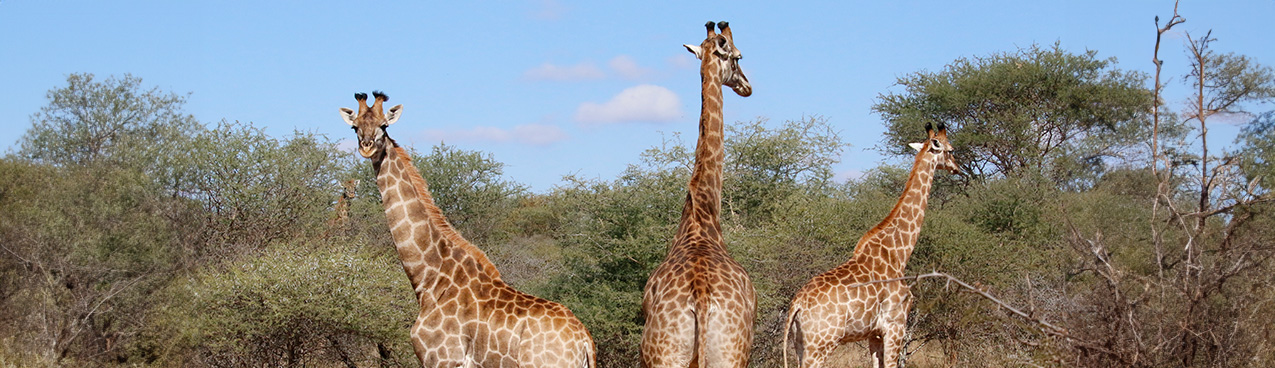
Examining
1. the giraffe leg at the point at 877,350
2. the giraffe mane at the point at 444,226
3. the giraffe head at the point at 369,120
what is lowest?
the giraffe leg at the point at 877,350

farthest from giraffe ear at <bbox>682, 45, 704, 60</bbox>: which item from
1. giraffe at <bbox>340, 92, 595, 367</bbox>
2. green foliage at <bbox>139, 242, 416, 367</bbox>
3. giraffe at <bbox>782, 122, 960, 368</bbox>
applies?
green foliage at <bbox>139, 242, 416, 367</bbox>

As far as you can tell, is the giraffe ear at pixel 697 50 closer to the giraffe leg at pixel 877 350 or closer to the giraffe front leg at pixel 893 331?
the giraffe front leg at pixel 893 331

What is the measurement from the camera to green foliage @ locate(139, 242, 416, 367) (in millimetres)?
11461

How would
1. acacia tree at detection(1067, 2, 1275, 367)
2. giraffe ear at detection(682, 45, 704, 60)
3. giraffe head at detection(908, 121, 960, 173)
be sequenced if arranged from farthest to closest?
giraffe head at detection(908, 121, 960, 173), giraffe ear at detection(682, 45, 704, 60), acacia tree at detection(1067, 2, 1275, 367)

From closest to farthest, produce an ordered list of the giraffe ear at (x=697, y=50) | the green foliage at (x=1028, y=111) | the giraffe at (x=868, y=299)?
1. the giraffe at (x=868, y=299)
2. the giraffe ear at (x=697, y=50)
3. the green foliage at (x=1028, y=111)

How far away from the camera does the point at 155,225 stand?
51.4 feet

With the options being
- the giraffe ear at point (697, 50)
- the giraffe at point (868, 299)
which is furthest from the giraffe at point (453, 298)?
the giraffe ear at point (697, 50)

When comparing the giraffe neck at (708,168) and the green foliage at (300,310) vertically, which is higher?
the giraffe neck at (708,168)

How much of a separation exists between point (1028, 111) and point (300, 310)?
52.5ft

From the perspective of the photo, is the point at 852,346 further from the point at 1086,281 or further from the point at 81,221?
the point at 81,221

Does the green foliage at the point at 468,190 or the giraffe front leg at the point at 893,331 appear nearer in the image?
the giraffe front leg at the point at 893,331

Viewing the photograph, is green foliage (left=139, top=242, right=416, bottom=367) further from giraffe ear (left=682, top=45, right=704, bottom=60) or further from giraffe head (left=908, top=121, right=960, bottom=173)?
giraffe head (left=908, top=121, right=960, bottom=173)

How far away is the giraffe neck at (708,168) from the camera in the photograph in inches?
297

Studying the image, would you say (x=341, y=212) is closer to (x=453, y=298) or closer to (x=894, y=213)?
(x=894, y=213)
